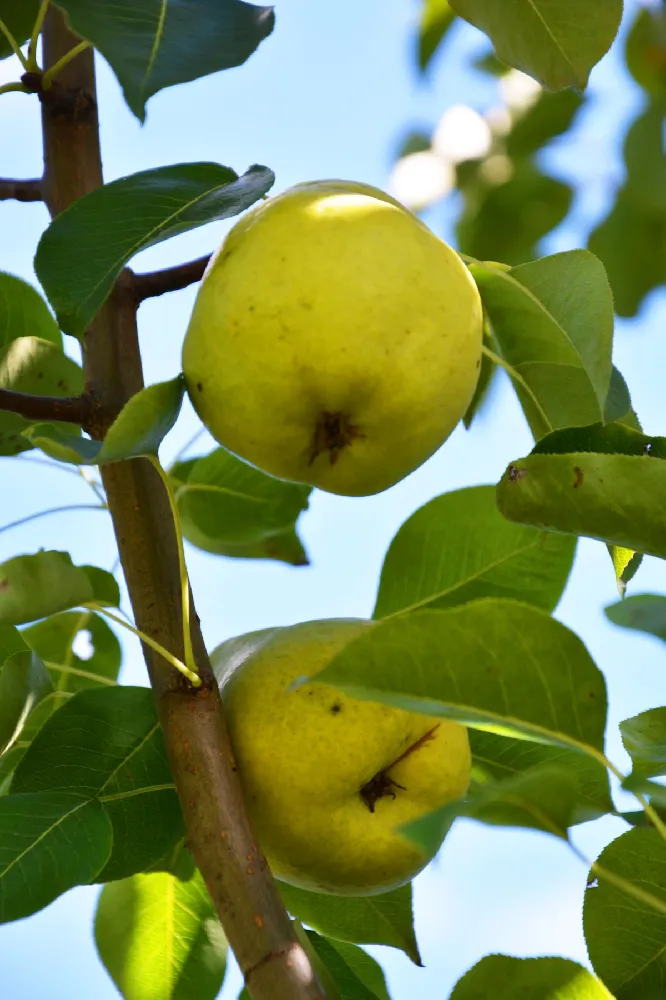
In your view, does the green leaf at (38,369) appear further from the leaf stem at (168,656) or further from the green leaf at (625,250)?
the green leaf at (625,250)

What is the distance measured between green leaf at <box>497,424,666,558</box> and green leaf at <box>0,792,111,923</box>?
1.52 feet

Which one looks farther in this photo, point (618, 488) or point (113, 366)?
point (113, 366)

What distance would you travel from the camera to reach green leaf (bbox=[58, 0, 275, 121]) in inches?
41.3

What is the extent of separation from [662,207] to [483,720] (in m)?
1.92

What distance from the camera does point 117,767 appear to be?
3.97 feet

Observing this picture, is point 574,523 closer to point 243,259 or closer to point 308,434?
point 308,434

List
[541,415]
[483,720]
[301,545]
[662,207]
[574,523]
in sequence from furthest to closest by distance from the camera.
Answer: [662,207], [301,545], [541,415], [574,523], [483,720]

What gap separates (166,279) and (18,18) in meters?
0.49

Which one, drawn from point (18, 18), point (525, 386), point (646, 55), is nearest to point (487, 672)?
point (525, 386)

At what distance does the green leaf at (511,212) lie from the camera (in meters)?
2.69

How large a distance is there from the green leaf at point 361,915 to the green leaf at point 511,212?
159 centimetres

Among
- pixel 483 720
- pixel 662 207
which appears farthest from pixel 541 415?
pixel 662 207

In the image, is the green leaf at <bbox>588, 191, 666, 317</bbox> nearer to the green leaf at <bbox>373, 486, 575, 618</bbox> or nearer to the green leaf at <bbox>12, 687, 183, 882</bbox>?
the green leaf at <bbox>373, 486, 575, 618</bbox>

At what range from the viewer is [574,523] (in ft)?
3.37
